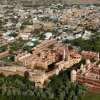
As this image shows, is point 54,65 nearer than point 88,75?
No

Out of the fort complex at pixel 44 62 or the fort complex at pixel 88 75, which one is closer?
the fort complex at pixel 88 75

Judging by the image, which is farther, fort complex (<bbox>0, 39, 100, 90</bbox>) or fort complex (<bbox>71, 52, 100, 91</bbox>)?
fort complex (<bbox>0, 39, 100, 90</bbox>)

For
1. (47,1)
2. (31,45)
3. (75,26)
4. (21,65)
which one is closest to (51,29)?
(75,26)

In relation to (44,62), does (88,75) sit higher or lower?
lower

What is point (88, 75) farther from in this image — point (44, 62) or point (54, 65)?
point (44, 62)

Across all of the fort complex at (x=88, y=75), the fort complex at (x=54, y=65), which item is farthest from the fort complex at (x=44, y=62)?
the fort complex at (x=88, y=75)

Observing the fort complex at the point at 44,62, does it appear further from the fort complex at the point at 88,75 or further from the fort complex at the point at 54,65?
the fort complex at the point at 88,75

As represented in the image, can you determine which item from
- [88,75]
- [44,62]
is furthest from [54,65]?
[88,75]

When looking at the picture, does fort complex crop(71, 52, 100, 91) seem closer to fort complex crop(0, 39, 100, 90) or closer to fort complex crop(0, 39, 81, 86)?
fort complex crop(0, 39, 100, 90)

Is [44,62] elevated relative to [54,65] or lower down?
elevated

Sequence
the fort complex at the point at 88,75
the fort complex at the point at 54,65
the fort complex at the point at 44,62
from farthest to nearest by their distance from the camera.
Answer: the fort complex at the point at 44,62 → the fort complex at the point at 54,65 → the fort complex at the point at 88,75

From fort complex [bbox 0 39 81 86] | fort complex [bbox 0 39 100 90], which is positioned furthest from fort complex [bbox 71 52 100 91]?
fort complex [bbox 0 39 81 86]
